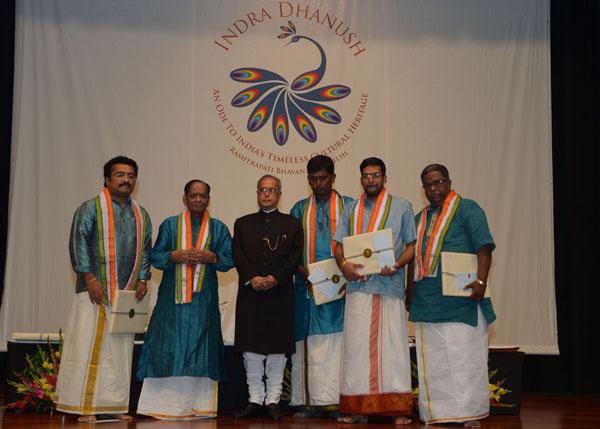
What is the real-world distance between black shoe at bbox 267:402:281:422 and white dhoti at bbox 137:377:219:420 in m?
0.38

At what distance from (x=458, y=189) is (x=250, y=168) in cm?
199

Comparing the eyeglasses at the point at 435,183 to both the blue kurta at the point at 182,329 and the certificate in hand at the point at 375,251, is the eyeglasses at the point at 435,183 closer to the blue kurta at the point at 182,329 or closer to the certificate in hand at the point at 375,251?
the certificate in hand at the point at 375,251

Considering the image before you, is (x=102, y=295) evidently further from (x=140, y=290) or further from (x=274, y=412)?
(x=274, y=412)

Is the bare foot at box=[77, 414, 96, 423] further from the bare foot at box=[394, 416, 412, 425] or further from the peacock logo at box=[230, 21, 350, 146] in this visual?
the peacock logo at box=[230, 21, 350, 146]

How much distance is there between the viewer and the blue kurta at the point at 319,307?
14.5 feet

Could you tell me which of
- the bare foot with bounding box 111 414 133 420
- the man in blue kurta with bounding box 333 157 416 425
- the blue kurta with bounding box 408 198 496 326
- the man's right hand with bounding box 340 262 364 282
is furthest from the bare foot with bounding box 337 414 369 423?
the bare foot with bounding box 111 414 133 420

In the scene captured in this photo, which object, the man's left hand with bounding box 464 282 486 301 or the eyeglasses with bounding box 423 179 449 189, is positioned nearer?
the man's left hand with bounding box 464 282 486 301

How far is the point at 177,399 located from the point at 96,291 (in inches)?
34.7

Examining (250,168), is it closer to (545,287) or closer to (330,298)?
(330,298)

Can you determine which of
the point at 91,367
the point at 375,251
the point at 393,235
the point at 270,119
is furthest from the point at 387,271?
the point at 270,119

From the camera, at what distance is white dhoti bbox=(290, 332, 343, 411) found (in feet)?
14.3

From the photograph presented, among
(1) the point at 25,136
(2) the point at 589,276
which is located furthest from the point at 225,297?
(2) the point at 589,276

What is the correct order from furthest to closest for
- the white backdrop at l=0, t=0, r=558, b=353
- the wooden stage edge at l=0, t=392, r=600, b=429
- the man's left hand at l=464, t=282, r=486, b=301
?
the white backdrop at l=0, t=0, r=558, b=353 < the man's left hand at l=464, t=282, r=486, b=301 < the wooden stage edge at l=0, t=392, r=600, b=429

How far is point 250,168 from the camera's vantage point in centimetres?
632
